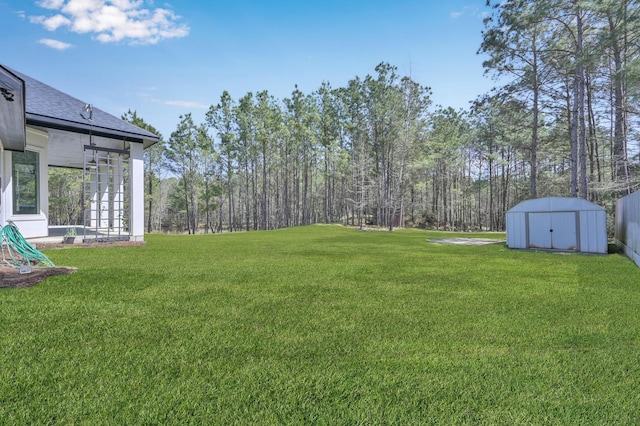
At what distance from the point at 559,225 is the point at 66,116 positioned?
52.4ft

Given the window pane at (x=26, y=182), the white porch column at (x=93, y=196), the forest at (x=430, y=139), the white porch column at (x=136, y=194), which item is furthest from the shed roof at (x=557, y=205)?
the window pane at (x=26, y=182)

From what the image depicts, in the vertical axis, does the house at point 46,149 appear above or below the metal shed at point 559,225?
above

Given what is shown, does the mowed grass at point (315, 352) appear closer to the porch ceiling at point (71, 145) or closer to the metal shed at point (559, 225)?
the metal shed at point (559, 225)

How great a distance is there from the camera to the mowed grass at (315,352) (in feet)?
6.41

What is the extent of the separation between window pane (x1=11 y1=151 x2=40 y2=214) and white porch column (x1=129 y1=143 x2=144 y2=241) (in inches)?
102

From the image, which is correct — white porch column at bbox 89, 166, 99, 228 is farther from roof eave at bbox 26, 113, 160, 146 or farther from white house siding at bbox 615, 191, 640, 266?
white house siding at bbox 615, 191, 640, 266

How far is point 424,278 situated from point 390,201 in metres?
20.6

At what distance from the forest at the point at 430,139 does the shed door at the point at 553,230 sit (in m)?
3.71

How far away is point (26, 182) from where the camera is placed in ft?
31.4

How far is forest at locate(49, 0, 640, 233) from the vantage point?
15.0 meters

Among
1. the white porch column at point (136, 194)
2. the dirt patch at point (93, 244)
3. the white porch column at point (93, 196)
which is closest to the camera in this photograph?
the dirt patch at point (93, 244)

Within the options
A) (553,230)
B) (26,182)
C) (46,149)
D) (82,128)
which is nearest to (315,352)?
(82,128)

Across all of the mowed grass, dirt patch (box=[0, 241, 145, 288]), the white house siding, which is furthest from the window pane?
the white house siding

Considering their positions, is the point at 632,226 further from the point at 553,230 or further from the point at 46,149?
the point at 46,149
